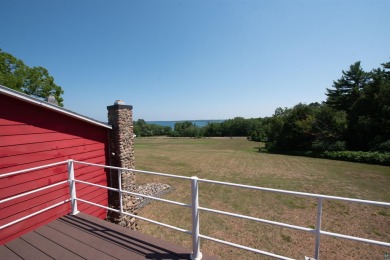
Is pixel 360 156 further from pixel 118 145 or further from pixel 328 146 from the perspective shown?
pixel 118 145

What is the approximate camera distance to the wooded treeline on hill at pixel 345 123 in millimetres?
22484

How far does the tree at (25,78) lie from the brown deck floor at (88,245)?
20.0 m

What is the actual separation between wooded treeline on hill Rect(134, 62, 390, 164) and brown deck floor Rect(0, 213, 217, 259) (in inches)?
975

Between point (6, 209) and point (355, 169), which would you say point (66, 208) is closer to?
point (6, 209)

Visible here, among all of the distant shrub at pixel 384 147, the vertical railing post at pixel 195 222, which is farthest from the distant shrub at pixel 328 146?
the vertical railing post at pixel 195 222

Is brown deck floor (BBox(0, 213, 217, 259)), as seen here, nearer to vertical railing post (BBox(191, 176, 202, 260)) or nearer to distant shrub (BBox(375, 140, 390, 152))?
vertical railing post (BBox(191, 176, 202, 260))

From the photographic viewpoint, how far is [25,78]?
2017cm

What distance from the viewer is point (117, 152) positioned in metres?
6.38

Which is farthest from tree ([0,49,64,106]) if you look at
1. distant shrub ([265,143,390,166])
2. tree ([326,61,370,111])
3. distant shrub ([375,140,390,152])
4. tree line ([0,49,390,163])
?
tree ([326,61,370,111])

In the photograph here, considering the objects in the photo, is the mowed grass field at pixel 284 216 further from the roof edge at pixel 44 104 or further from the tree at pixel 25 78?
the tree at pixel 25 78

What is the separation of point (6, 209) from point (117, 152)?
2.97 metres

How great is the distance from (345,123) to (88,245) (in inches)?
1208

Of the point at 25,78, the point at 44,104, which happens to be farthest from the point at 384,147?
the point at 25,78

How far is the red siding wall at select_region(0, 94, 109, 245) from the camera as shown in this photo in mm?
3758
